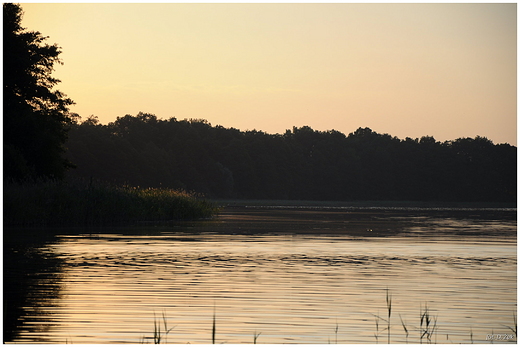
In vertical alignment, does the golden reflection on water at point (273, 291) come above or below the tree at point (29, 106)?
below

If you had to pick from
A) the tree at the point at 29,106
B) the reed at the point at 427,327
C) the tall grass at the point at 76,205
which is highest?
the tree at the point at 29,106

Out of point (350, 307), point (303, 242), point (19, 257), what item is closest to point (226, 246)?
point (303, 242)

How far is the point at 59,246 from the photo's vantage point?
25109 millimetres

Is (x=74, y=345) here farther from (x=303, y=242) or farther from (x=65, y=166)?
(x=65, y=166)

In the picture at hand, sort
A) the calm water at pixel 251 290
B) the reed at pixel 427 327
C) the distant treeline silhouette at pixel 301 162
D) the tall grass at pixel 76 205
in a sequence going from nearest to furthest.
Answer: the reed at pixel 427 327 → the calm water at pixel 251 290 → the tall grass at pixel 76 205 → the distant treeline silhouette at pixel 301 162

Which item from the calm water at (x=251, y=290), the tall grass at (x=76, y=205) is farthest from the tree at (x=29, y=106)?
the calm water at (x=251, y=290)

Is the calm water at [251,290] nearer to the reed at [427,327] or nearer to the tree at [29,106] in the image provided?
the reed at [427,327]

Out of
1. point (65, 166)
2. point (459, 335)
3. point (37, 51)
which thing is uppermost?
point (37, 51)

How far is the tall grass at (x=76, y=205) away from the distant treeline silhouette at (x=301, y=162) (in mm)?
77578

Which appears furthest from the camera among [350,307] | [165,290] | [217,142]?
[217,142]

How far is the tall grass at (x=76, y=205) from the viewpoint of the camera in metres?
35.3

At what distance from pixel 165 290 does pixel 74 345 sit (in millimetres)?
5087

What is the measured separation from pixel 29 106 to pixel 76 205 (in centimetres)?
1280

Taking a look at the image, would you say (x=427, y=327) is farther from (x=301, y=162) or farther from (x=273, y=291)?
(x=301, y=162)
